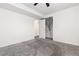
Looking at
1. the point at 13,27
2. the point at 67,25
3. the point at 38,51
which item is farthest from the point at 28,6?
the point at 67,25

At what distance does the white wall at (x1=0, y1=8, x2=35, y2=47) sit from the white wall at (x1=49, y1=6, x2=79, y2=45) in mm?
2351

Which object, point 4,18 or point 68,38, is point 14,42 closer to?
point 4,18

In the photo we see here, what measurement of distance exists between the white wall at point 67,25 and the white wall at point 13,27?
2351 millimetres

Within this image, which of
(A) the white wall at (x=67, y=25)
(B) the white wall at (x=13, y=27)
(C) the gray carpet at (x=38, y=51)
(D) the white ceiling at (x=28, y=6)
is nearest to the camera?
(C) the gray carpet at (x=38, y=51)

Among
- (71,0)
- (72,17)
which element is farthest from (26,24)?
(71,0)

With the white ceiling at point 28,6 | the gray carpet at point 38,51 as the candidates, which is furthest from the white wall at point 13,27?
the gray carpet at point 38,51

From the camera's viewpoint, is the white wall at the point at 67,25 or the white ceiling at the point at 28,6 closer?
the white ceiling at the point at 28,6

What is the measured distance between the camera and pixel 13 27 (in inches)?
144

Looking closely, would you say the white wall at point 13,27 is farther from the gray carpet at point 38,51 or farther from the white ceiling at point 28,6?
the gray carpet at point 38,51

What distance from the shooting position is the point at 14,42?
3.74 metres

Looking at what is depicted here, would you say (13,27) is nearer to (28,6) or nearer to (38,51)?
(28,6)

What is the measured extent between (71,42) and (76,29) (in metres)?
0.89

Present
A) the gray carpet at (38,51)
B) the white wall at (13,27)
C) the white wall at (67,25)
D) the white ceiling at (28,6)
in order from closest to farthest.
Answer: the gray carpet at (38,51) → the white ceiling at (28,6) → the white wall at (13,27) → the white wall at (67,25)

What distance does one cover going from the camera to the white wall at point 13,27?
10.4 ft
